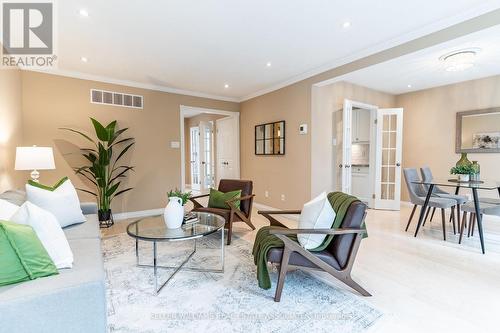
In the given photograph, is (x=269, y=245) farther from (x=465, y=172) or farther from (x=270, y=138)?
(x=270, y=138)

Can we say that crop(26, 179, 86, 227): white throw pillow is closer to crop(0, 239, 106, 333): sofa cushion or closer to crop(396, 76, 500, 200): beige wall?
crop(0, 239, 106, 333): sofa cushion

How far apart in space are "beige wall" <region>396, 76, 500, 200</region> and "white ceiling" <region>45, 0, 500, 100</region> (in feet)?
9.29

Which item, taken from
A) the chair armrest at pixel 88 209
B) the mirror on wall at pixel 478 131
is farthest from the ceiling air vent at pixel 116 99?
the mirror on wall at pixel 478 131

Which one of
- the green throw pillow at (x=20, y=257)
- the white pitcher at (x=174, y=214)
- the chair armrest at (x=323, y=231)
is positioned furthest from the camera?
the white pitcher at (x=174, y=214)

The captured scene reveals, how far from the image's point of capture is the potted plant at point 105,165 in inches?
156

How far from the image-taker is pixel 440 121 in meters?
5.05

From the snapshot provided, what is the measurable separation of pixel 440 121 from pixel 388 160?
124cm

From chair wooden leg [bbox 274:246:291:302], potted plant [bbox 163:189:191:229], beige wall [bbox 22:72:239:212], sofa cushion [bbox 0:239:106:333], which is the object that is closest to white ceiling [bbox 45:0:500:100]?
beige wall [bbox 22:72:239:212]

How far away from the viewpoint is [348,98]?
188 inches

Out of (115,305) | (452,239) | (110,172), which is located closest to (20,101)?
(110,172)

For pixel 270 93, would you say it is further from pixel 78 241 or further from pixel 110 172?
pixel 78 241

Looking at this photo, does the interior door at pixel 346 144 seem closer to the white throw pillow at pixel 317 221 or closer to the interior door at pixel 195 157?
the white throw pillow at pixel 317 221

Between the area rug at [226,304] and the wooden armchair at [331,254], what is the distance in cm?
17

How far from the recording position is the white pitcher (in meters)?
2.45
